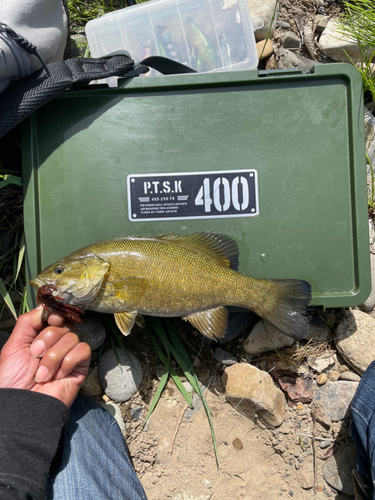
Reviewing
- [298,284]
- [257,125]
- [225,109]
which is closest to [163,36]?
[225,109]

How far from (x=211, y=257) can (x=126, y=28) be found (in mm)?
1769

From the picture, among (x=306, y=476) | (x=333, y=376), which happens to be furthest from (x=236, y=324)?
(x=306, y=476)

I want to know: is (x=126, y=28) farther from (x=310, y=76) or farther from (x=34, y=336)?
(x=34, y=336)

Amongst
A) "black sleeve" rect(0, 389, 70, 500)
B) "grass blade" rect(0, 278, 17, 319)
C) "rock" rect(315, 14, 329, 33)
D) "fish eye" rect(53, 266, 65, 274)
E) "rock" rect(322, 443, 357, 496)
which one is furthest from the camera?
"rock" rect(315, 14, 329, 33)

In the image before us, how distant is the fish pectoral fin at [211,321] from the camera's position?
7.11 ft

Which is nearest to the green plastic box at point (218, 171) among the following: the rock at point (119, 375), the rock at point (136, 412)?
the rock at point (119, 375)

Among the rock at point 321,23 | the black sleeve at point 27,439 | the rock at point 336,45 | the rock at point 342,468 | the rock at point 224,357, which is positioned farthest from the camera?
the rock at point 321,23

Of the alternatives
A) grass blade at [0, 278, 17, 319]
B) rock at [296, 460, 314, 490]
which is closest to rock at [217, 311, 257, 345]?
rock at [296, 460, 314, 490]

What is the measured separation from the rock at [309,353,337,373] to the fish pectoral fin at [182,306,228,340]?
2.89 ft

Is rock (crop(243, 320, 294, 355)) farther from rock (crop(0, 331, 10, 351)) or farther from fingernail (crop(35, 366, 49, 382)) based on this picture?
rock (crop(0, 331, 10, 351))

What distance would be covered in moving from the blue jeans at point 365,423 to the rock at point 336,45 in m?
2.29

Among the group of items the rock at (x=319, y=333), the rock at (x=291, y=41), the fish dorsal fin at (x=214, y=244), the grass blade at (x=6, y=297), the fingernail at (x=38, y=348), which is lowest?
the rock at (x=319, y=333)

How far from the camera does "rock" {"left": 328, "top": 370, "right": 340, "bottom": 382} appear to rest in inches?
103

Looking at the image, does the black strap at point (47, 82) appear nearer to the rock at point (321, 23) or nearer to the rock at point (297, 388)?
the rock at point (321, 23)
